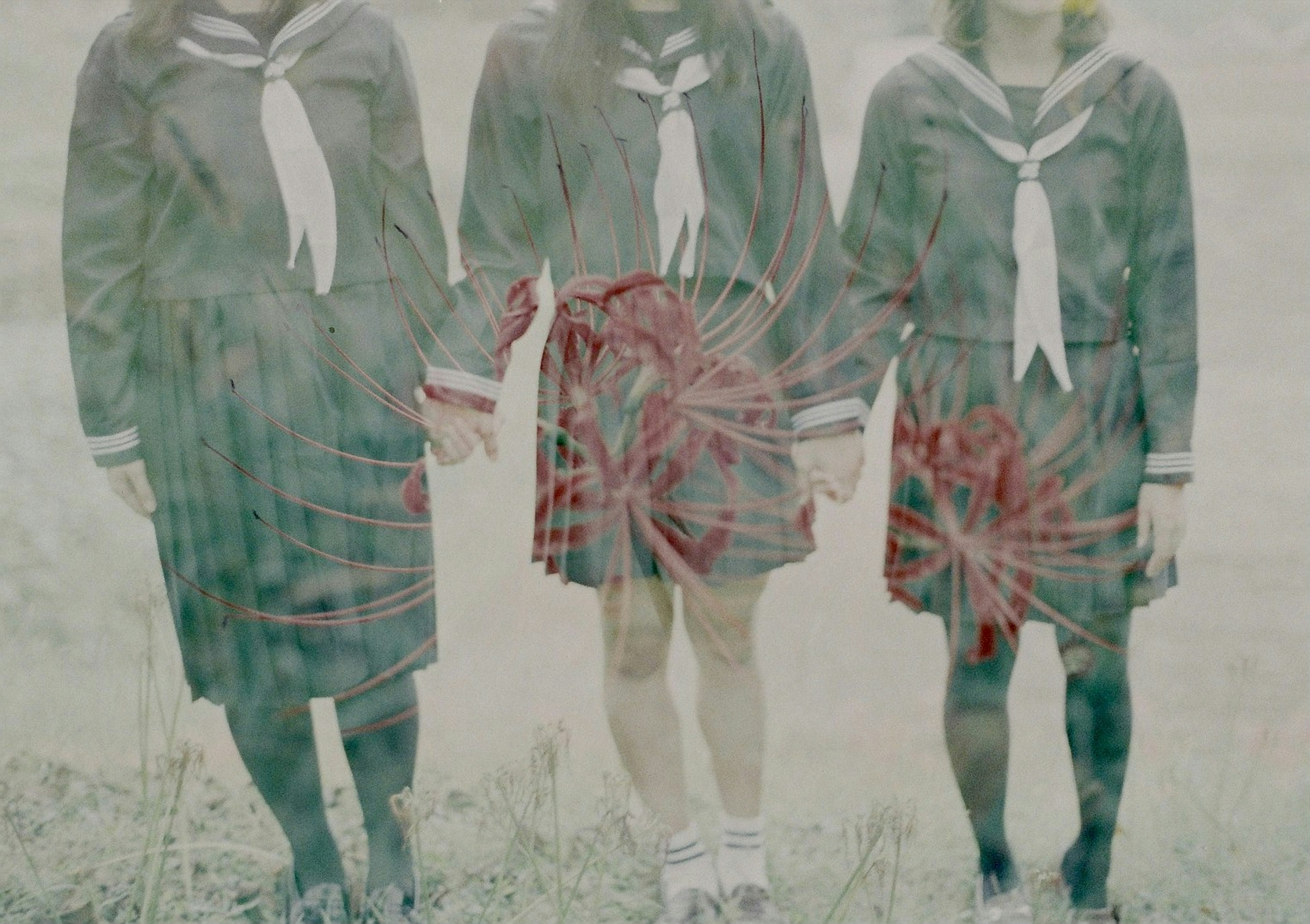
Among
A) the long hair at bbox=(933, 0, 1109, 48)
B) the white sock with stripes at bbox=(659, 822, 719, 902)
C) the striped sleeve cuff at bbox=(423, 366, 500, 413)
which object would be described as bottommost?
the white sock with stripes at bbox=(659, 822, 719, 902)

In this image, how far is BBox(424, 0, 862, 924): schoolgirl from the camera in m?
1.67

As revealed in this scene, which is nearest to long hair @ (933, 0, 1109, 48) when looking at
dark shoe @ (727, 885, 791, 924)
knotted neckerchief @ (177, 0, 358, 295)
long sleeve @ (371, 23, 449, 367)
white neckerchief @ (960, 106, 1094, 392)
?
white neckerchief @ (960, 106, 1094, 392)

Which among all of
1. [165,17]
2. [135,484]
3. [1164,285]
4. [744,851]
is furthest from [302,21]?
[744,851]

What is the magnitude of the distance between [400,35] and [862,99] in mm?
709

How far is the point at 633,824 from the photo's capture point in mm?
1827

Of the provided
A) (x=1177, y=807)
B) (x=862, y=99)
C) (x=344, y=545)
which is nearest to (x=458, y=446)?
(x=344, y=545)

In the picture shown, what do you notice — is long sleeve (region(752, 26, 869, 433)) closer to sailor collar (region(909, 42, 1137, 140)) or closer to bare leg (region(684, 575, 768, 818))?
sailor collar (region(909, 42, 1137, 140))

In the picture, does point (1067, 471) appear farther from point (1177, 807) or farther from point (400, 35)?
point (400, 35)

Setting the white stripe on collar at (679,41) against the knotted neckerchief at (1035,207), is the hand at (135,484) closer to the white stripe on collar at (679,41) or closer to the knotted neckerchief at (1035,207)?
the white stripe on collar at (679,41)

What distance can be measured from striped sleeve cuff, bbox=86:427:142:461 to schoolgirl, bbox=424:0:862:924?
479 mm

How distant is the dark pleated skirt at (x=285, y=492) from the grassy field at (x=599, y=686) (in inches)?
2.5

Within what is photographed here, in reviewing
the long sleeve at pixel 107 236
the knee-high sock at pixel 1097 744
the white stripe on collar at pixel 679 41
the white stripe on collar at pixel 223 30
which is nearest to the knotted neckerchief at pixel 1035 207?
→ the white stripe on collar at pixel 679 41

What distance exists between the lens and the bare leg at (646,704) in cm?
179

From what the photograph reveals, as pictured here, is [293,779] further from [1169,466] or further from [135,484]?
[1169,466]
